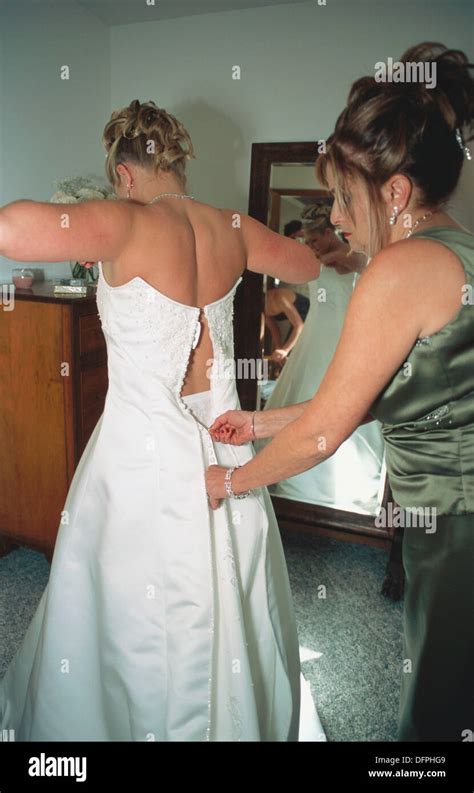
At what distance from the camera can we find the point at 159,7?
271 centimetres

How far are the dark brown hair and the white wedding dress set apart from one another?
545 mm

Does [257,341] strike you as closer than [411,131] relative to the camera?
No

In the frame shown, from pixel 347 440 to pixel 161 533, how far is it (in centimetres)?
145

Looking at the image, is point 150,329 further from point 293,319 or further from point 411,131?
point 293,319

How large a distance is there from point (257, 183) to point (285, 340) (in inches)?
27.8

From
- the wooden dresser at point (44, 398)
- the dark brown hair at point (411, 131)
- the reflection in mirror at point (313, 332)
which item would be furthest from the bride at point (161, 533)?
the reflection in mirror at point (313, 332)

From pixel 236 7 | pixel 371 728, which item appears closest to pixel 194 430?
pixel 371 728

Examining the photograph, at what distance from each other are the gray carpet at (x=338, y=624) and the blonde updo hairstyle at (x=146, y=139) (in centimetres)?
166

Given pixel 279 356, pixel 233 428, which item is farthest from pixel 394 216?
pixel 279 356

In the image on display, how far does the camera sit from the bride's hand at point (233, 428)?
154cm

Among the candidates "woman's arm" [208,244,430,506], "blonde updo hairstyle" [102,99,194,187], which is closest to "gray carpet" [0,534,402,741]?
"woman's arm" [208,244,430,506]

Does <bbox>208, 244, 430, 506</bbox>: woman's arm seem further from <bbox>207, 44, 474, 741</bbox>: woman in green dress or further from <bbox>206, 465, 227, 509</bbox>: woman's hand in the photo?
<bbox>206, 465, 227, 509</bbox>: woman's hand

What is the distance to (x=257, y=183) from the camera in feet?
8.67

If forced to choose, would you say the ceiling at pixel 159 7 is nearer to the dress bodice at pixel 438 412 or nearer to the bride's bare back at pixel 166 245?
the bride's bare back at pixel 166 245
